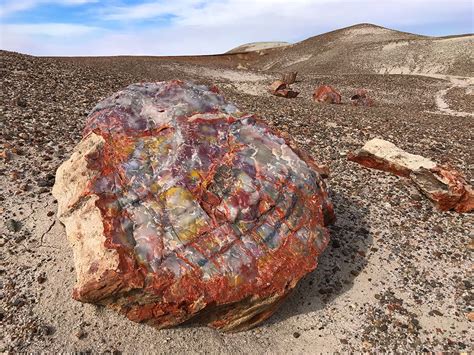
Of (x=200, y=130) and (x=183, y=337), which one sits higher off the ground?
(x=200, y=130)

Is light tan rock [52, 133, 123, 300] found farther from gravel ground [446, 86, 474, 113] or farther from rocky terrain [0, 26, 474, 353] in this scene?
gravel ground [446, 86, 474, 113]

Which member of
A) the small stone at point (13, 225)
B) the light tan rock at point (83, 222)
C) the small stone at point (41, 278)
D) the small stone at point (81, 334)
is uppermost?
the light tan rock at point (83, 222)

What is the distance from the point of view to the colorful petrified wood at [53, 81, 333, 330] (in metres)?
5.44

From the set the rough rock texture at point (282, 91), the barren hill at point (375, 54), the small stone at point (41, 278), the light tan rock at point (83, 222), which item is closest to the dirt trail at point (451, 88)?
Answer: the barren hill at point (375, 54)

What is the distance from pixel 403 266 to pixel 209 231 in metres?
4.10

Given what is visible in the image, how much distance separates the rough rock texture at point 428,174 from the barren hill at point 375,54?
104ft

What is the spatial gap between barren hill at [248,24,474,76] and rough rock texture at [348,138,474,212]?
31.6m

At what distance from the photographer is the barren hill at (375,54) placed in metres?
41.5

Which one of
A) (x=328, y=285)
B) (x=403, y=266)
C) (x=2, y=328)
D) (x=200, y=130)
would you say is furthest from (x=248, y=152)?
(x=2, y=328)

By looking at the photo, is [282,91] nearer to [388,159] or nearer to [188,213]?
[388,159]

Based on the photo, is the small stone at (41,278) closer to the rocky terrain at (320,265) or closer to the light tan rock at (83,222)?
the rocky terrain at (320,265)

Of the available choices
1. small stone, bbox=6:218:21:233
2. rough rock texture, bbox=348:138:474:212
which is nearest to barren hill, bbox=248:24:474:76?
rough rock texture, bbox=348:138:474:212

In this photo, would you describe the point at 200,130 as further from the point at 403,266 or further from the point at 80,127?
the point at 80,127

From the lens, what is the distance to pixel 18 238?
7145 millimetres
